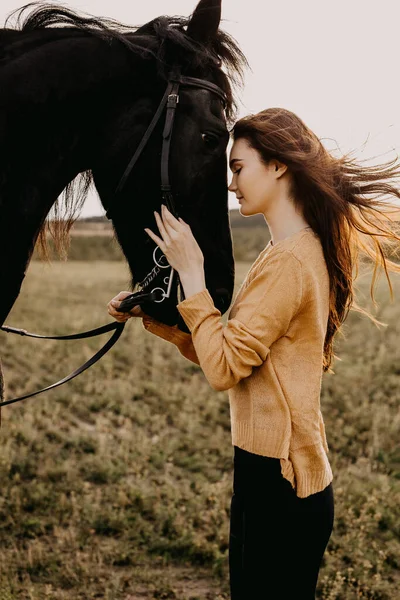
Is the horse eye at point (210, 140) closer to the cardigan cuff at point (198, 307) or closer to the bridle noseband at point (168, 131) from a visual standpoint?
the bridle noseband at point (168, 131)

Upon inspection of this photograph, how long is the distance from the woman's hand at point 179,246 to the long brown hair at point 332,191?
372mm

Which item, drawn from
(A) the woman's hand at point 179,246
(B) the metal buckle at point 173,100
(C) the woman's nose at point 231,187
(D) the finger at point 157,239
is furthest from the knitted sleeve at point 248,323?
(B) the metal buckle at point 173,100

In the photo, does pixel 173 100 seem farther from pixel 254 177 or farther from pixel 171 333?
pixel 171 333

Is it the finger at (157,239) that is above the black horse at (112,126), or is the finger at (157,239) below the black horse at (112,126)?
below

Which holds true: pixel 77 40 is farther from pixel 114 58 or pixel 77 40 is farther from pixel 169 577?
pixel 169 577

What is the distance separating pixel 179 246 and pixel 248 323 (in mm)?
350

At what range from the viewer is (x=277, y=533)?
1.93m

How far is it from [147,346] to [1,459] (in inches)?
173

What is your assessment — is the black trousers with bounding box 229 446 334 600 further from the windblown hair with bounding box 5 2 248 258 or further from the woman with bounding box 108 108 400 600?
the windblown hair with bounding box 5 2 248 258

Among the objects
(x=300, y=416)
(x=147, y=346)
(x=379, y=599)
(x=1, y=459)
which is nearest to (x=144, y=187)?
(x=300, y=416)

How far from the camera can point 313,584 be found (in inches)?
78.4

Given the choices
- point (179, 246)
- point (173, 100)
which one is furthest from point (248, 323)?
point (173, 100)

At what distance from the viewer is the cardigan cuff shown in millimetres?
1896

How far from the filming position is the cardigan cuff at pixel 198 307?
1896 millimetres
